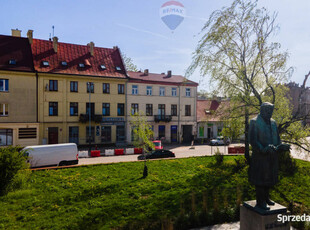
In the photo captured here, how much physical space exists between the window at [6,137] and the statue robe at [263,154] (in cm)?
2993

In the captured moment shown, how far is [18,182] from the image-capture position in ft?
39.2

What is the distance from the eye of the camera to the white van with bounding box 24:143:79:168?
59.3 feet

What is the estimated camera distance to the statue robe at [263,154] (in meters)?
6.82

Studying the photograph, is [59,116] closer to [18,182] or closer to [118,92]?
[118,92]

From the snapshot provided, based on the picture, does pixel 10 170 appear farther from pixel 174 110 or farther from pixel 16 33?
pixel 174 110

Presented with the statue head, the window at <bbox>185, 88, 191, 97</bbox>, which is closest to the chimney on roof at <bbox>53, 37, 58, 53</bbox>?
the window at <bbox>185, 88, 191, 97</bbox>

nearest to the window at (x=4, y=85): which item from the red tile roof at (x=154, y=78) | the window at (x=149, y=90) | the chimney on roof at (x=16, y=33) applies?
the chimney on roof at (x=16, y=33)

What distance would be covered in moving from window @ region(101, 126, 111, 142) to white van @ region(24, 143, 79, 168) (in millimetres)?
13432

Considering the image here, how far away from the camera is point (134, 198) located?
1084cm

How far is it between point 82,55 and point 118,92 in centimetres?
813

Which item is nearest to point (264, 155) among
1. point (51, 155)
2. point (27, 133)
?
point (51, 155)

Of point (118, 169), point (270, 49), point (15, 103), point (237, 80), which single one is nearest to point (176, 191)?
point (118, 169)

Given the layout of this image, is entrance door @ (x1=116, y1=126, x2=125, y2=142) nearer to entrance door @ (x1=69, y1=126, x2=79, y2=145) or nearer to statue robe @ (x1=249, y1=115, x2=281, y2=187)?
entrance door @ (x1=69, y1=126, x2=79, y2=145)

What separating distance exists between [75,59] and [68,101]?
6.84 m
